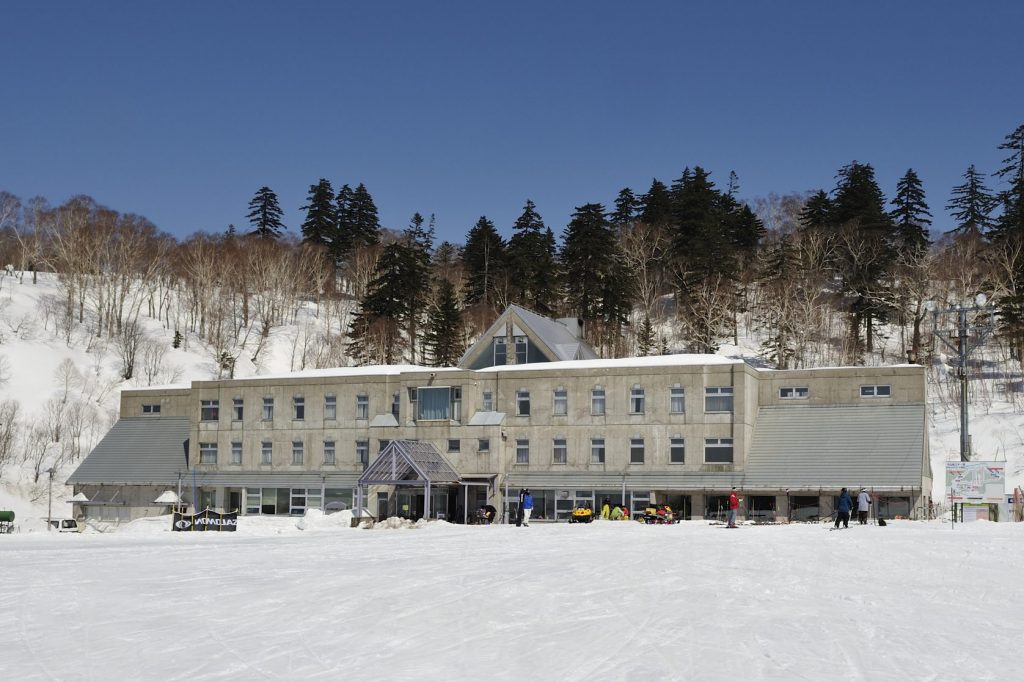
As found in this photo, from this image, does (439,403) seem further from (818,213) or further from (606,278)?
(818,213)

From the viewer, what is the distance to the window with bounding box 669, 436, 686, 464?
54656mm

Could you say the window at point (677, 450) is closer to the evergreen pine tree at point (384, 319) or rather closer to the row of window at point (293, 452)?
the row of window at point (293, 452)

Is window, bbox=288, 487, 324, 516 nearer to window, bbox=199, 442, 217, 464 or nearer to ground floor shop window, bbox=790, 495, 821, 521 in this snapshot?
window, bbox=199, 442, 217, 464

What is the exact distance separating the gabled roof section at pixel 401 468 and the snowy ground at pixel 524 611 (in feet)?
76.3

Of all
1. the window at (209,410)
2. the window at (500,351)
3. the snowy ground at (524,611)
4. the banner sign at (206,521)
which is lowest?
the banner sign at (206,521)

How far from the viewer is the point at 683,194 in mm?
110062

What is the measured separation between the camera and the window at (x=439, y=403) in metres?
57.7

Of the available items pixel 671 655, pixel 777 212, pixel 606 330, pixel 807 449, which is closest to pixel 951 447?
pixel 807 449

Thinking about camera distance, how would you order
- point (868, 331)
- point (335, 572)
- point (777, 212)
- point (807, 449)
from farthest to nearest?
point (777, 212), point (868, 331), point (807, 449), point (335, 572)

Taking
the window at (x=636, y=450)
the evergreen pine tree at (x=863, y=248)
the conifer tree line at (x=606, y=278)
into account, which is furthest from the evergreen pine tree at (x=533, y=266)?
the window at (x=636, y=450)

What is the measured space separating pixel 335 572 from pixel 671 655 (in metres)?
10.1

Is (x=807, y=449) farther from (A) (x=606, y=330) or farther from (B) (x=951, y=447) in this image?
(A) (x=606, y=330)

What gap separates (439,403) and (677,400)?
1208 cm

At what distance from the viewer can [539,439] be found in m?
57.1
